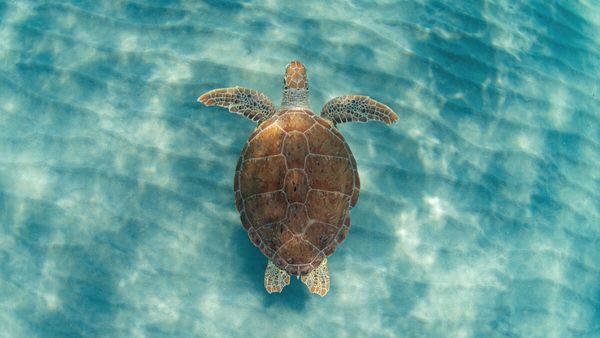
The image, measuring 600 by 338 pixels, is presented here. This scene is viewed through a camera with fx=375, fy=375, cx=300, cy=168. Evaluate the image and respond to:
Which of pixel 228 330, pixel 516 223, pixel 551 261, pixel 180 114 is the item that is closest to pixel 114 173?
pixel 180 114

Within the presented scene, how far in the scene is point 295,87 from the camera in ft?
13.1

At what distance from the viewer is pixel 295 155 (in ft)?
10.5

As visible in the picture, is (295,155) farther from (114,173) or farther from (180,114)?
(114,173)

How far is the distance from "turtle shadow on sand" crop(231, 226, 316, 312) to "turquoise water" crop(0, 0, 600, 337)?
15 millimetres

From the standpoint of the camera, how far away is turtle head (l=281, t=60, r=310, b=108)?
3979mm

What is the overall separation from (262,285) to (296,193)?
129cm

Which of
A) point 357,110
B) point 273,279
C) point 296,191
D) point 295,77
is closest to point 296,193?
point 296,191

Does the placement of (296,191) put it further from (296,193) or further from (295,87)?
(295,87)

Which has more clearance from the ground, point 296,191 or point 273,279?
point 296,191

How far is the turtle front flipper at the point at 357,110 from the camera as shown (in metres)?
3.94

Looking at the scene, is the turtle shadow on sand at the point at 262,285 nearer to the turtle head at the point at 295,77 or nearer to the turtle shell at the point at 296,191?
the turtle shell at the point at 296,191

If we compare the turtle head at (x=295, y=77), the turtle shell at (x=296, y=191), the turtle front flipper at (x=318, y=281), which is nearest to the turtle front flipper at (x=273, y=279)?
the turtle front flipper at (x=318, y=281)

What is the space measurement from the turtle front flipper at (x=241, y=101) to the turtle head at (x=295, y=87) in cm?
23

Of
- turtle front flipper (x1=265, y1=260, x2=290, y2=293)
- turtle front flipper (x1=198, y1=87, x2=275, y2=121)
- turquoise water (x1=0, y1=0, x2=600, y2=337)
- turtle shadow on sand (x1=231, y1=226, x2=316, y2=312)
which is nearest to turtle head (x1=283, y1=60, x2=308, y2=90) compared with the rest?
turtle front flipper (x1=198, y1=87, x2=275, y2=121)
